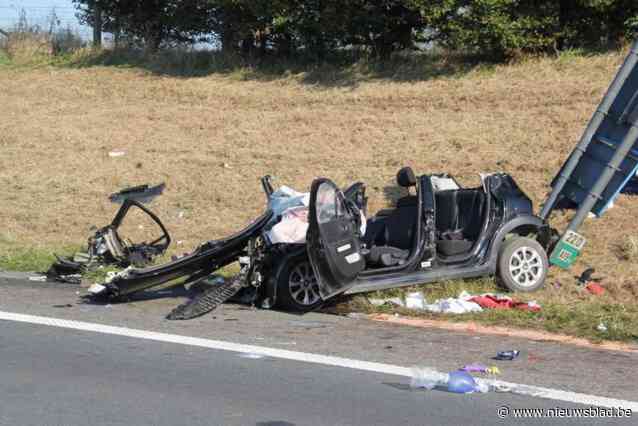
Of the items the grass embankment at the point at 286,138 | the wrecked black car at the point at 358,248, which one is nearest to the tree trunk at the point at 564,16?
the grass embankment at the point at 286,138

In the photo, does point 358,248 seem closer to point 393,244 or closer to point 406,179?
point 406,179

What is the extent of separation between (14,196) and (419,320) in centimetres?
1001

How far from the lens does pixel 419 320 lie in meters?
9.63

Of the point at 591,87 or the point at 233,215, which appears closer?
the point at 233,215

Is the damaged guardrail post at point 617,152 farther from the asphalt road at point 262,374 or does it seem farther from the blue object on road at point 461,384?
the blue object on road at point 461,384

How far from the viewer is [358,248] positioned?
9.32 meters

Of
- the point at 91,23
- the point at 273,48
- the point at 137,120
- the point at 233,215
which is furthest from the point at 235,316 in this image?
the point at 91,23

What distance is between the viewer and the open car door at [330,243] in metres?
9.02

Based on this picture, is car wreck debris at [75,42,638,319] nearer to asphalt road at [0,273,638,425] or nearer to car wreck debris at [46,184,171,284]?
asphalt road at [0,273,638,425]

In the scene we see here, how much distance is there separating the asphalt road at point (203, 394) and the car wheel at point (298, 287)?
181 cm

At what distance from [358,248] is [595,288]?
2947 mm

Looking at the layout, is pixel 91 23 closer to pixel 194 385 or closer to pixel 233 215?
pixel 233 215
